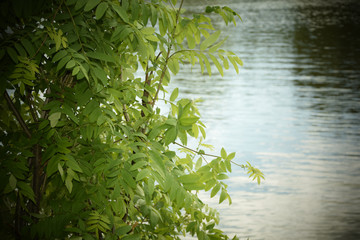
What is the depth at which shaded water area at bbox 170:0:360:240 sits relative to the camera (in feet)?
7.84

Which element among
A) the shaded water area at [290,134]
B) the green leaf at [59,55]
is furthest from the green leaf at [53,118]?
the shaded water area at [290,134]

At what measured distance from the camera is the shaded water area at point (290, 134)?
94.1 inches

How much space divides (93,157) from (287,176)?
2214mm

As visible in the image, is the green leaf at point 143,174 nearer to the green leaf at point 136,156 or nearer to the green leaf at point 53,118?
the green leaf at point 136,156

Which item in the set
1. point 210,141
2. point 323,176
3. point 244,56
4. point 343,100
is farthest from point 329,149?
point 244,56

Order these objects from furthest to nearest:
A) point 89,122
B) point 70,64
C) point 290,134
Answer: point 290,134
point 89,122
point 70,64

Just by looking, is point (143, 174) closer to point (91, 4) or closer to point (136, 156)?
point (136, 156)

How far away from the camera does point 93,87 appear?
94cm

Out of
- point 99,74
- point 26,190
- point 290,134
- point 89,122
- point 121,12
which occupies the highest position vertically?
point 121,12

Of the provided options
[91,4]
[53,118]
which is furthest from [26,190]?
[91,4]

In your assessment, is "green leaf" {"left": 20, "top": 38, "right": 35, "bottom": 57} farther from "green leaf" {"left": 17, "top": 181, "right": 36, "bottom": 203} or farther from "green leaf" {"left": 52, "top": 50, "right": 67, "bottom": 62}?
"green leaf" {"left": 17, "top": 181, "right": 36, "bottom": 203}

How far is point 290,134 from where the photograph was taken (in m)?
3.92

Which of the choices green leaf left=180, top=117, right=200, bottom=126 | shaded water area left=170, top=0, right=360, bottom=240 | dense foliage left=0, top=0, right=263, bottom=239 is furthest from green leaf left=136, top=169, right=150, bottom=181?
shaded water area left=170, top=0, right=360, bottom=240

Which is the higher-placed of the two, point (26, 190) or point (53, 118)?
point (53, 118)
